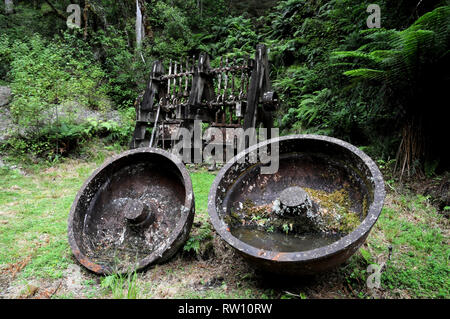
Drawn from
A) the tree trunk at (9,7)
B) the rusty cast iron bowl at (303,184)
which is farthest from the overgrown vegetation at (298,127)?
the tree trunk at (9,7)

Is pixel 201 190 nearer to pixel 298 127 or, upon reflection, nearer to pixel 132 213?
pixel 132 213

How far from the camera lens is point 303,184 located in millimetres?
2982

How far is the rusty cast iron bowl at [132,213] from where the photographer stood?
258 centimetres

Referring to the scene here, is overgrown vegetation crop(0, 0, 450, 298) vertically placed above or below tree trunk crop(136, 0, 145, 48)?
below

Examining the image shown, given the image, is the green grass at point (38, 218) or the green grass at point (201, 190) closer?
the green grass at point (38, 218)

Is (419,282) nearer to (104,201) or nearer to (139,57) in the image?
(104,201)

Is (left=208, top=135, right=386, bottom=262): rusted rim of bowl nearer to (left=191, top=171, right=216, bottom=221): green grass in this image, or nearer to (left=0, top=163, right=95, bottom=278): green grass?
(left=191, top=171, right=216, bottom=221): green grass

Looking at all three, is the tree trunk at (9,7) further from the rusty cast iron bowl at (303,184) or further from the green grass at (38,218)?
the rusty cast iron bowl at (303,184)

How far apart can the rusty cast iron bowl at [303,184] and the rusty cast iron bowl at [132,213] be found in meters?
0.45

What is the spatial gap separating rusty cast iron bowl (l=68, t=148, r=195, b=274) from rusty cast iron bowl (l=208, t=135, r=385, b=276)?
1.48 feet

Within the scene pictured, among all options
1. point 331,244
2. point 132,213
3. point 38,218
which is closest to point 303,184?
point 331,244

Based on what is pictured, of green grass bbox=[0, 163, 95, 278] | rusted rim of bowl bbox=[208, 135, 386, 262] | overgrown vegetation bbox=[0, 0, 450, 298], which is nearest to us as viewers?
rusted rim of bowl bbox=[208, 135, 386, 262]

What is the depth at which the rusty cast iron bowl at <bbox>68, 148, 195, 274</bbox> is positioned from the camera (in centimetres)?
258

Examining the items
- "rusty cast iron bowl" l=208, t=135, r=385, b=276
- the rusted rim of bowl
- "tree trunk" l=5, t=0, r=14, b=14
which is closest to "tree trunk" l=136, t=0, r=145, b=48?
"tree trunk" l=5, t=0, r=14, b=14
